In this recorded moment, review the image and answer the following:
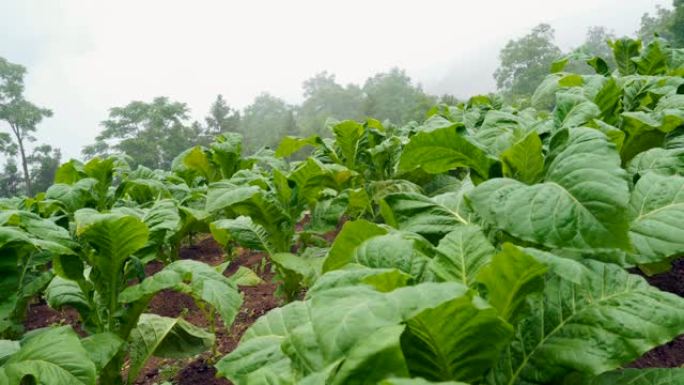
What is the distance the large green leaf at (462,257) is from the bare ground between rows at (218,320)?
1.02m

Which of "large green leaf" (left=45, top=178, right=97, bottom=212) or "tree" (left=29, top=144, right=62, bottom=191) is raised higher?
"tree" (left=29, top=144, right=62, bottom=191)

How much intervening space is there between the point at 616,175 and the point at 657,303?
1.06 ft

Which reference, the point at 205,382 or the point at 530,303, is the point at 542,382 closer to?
the point at 530,303

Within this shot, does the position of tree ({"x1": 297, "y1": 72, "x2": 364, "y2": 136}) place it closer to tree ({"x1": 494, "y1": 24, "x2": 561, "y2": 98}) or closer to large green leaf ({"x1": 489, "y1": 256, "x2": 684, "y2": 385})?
tree ({"x1": 494, "y1": 24, "x2": 561, "y2": 98})

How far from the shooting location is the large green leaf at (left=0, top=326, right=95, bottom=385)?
1623 millimetres

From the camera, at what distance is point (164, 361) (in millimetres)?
2715

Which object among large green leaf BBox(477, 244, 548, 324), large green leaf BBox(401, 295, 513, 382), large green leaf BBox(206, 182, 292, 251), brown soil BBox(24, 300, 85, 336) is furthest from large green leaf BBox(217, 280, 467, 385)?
brown soil BBox(24, 300, 85, 336)

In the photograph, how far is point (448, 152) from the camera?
5.63ft

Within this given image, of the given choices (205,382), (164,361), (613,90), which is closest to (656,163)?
(613,90)


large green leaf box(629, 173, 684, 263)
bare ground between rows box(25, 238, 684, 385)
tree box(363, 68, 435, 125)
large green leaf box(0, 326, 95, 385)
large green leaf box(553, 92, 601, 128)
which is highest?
tree box(363, 68, 435, 125)

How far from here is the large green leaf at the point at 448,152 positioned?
5.40 feet

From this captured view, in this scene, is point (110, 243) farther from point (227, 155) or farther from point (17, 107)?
point (17, 107)

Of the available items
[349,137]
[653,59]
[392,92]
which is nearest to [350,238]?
[349,137]

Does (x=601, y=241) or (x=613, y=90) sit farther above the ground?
(x=613, y=90)
